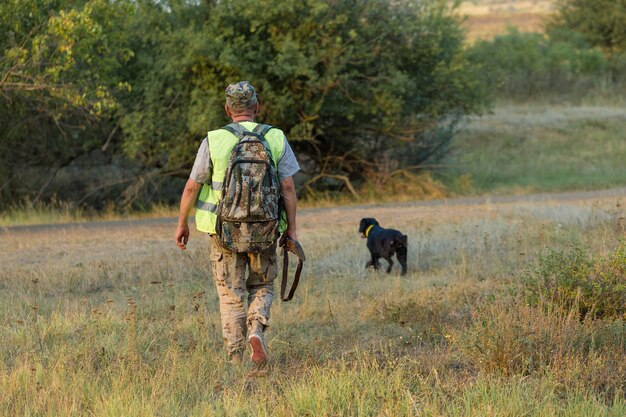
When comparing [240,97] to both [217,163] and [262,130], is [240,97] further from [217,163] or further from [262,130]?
[217,163]

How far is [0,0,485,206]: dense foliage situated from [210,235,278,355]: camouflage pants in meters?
11.4

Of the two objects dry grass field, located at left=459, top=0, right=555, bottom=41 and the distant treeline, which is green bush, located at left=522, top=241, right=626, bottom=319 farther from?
dry grass field, located at left=459, top=0, right=555, bottom=41

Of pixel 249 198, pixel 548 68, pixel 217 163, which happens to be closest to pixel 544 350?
pixel 249 198

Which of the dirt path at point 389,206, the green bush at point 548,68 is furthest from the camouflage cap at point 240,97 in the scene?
the green bush at point 548,68

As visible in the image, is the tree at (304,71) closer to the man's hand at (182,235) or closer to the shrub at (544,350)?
the man's hand at (182,235)

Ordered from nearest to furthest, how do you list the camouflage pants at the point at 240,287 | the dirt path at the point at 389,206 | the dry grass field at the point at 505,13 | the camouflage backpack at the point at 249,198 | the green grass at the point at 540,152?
the camouflage backpack at the point at 249,198
the camouflage pants at the point at 240,287
the dirt path at the point at 389,206
the green grass at the point at 540,152
the dry grass field at the point at 505,13

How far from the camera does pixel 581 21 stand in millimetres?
48812

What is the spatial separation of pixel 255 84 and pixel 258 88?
31 cm

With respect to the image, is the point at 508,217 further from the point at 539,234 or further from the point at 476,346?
the point at 476,346

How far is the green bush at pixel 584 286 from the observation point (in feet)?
24.2

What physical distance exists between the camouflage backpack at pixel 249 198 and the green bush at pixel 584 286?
256 centimetres

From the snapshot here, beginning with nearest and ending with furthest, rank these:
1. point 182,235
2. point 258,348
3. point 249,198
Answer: point 249,198
point 258,348
point 182,235

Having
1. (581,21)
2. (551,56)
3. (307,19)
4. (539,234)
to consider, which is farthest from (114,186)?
(581,21)

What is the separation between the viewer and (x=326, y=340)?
7.30m
